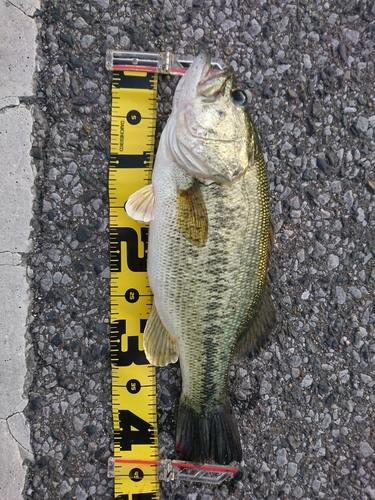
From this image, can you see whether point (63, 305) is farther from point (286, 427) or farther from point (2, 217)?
point (286, 427)

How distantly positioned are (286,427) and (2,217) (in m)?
1.93

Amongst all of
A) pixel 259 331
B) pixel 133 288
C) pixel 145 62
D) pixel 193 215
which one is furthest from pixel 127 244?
pixel 145 62

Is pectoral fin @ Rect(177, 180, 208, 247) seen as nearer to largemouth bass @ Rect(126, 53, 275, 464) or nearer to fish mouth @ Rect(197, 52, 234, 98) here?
largemouth bass @ Rect(126, 53, 275, 464)

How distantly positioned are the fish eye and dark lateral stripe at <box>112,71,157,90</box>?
1.76 ft

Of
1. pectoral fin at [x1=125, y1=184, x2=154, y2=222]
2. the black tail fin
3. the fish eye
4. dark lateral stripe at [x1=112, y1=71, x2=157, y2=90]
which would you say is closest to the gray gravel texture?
dark lateral stripe at [x1=112, y1=71, x2=157, y2=90]

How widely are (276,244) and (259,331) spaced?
53 centimetres

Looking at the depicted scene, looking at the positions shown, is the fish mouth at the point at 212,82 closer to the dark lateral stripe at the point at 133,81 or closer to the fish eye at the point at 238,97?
the fish eye at the point at 238,97

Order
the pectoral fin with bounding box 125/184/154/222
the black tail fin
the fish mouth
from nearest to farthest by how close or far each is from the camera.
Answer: the fish mouth
the pectoral fin with bounding box 125/184/154/222
the black tail fin

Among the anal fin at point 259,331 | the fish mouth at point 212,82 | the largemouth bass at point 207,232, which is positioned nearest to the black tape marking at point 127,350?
the largemouth bass at point 207,232

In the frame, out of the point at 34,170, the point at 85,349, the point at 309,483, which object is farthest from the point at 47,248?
the point at 309,483

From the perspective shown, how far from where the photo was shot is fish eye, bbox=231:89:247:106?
1854 millimetres

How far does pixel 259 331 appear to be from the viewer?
2.11 metres

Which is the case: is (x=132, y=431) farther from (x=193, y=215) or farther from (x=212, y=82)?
(x=212, y=82)

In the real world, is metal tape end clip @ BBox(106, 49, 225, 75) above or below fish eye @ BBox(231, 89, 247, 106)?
above
